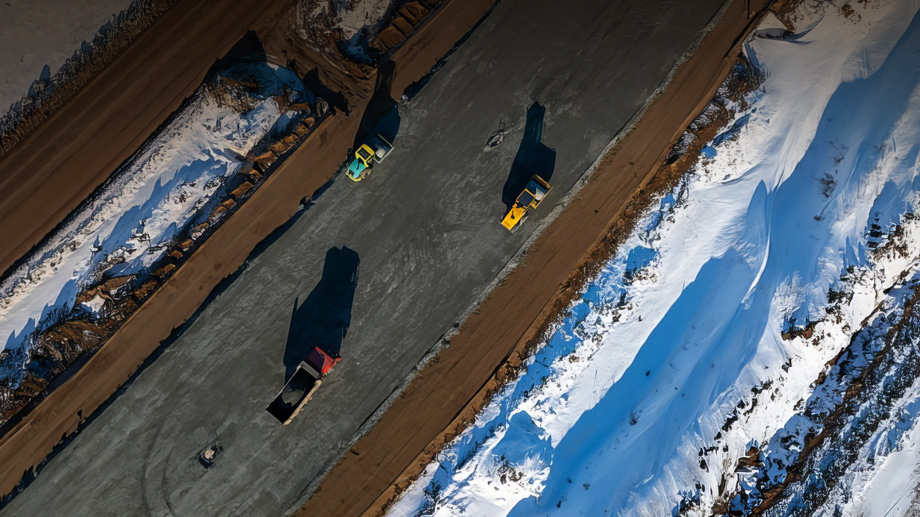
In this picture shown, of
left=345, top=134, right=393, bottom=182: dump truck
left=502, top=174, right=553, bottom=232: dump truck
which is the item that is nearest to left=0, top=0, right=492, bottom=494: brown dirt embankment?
left=345, top=134, right=393, bottom=182: dump truck

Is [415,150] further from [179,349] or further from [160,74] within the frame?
[179,349]

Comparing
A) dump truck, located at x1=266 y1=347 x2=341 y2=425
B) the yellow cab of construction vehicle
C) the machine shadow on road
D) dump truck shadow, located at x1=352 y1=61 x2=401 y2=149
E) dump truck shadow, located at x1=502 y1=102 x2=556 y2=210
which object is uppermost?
dump truck shadow, located at x1=502 y1=102 x2=556 y2=210

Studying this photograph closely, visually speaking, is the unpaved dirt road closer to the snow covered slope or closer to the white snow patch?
the white snow patch

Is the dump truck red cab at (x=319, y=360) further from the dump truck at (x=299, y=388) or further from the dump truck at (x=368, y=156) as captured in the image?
the dump truck at (x=368, y=156)

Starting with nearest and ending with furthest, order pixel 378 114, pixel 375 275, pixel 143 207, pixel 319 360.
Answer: pixel 319 360 → pixel 143 207 → pixel 375 275 → pixel 378 114

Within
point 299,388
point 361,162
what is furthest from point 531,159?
point 299,388

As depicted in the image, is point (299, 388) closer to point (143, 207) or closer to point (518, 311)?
point (518, 311)

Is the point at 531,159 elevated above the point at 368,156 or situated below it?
above

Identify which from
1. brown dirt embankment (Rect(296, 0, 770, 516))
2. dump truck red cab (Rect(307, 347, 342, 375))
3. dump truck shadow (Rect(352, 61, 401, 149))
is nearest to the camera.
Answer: dump truck red cab (Rect(307, 347, 342, 375))
